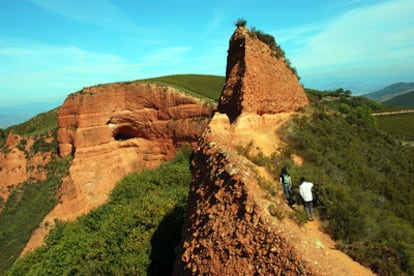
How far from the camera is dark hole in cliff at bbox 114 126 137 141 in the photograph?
92.8 ft

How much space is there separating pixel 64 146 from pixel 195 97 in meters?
13.6

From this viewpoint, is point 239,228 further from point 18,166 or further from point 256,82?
point 18,166

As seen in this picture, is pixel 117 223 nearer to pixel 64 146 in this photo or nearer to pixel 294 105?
pixel 294 105

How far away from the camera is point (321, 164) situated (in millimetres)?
11008

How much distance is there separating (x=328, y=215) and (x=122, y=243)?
401 inches

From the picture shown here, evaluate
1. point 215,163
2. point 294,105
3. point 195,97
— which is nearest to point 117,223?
point 215,163

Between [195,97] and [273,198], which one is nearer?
[273,198]

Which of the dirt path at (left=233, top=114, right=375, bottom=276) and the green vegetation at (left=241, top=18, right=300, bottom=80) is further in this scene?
the green vegetation at (left=241, top=18, right=300, bottom=80)

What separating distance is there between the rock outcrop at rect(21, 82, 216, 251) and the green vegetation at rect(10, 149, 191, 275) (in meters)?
6.13

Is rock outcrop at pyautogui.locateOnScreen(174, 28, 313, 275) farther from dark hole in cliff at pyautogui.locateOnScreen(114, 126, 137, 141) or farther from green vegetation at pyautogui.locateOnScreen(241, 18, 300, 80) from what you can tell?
dark hole in cliff at pyautogui.locateOnScreen(114, 126, 137, 141)

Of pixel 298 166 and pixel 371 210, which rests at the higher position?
pixel 298 166

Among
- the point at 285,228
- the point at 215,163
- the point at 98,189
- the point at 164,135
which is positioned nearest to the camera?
the point at 285,228

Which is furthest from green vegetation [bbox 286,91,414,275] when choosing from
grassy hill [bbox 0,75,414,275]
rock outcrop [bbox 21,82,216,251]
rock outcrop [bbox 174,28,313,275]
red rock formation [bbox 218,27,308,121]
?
rock outcrop [bbox 21,82,216,251]

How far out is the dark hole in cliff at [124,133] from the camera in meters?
28.3
